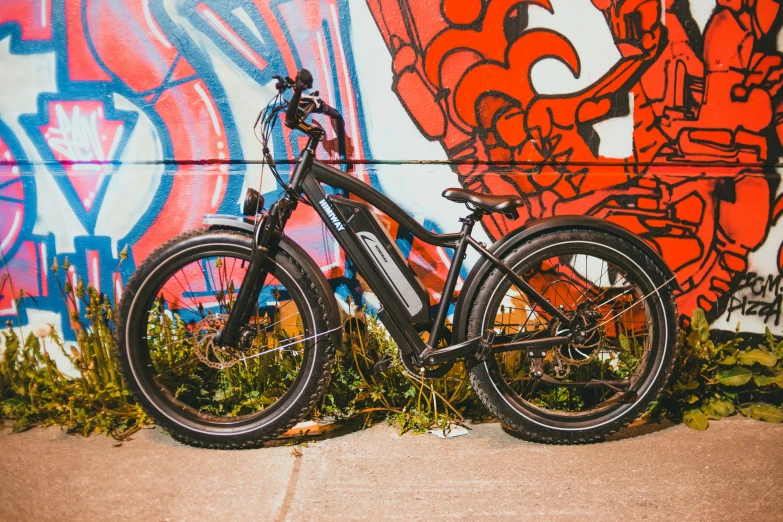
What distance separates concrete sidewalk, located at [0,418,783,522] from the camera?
2355 millimetres

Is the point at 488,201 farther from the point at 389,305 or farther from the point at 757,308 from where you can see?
the point at 757,308

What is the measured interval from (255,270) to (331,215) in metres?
0.47

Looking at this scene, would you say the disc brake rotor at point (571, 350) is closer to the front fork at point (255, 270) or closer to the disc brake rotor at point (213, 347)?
the front fork at point (255, 270)

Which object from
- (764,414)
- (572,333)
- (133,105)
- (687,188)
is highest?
(133,105)

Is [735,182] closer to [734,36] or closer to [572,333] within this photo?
[734,36]

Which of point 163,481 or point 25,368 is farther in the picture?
point 25,368

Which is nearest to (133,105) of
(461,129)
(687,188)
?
(461,129)

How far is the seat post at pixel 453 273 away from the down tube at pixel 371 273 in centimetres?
10

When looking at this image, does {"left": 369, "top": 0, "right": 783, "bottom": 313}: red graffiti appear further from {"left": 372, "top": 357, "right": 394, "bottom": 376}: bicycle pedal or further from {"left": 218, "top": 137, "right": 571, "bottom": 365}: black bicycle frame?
{"left": 372, "top": 357, "right": 394, "bottom": 376}: bicycle pedal

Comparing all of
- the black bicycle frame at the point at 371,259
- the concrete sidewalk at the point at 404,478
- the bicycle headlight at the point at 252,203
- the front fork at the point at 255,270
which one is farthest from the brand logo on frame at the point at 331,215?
the concrete sidewalk at the point at 404,478

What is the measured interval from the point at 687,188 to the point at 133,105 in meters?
3.49

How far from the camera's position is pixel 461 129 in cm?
335

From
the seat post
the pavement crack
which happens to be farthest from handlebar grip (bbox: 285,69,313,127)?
the pavement crack

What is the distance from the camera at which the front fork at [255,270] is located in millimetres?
2680
